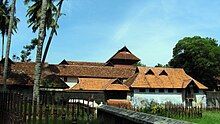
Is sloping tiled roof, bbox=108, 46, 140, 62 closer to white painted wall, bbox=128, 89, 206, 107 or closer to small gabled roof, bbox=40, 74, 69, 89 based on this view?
white painted wall, bbox=128, 89, 206, 107

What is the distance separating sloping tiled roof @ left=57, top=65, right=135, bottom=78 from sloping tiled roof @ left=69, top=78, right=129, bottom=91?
1417mm

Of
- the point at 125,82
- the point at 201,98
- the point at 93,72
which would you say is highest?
the point at 93,72

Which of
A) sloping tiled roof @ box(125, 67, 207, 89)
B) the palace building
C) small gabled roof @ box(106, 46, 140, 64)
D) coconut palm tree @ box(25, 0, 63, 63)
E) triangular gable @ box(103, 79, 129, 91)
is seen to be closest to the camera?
coconut palm tree @ box(25, 0, 63, 63)

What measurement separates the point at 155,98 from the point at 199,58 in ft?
72.2

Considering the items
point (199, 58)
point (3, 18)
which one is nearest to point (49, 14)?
point (3, 18)

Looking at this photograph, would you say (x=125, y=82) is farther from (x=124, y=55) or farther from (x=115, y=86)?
(x=124, y=55)

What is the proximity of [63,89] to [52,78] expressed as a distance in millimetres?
2060

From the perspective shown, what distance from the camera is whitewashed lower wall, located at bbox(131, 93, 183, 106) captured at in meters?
52.3

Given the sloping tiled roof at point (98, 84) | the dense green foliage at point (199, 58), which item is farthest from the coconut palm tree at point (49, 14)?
the dense green foliage at point (199, 58)

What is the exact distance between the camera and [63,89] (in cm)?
4662

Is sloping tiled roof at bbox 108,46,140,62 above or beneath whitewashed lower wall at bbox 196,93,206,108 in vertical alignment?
above

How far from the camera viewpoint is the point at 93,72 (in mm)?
56031

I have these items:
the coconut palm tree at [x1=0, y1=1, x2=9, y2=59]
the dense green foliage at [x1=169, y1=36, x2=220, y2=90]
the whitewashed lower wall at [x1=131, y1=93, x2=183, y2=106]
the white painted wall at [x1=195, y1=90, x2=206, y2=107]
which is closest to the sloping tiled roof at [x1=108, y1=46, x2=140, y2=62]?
the dense green foliage at [x1=169, y1=36, x2=220, y2=90]

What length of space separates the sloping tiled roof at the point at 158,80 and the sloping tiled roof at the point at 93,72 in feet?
9.11
